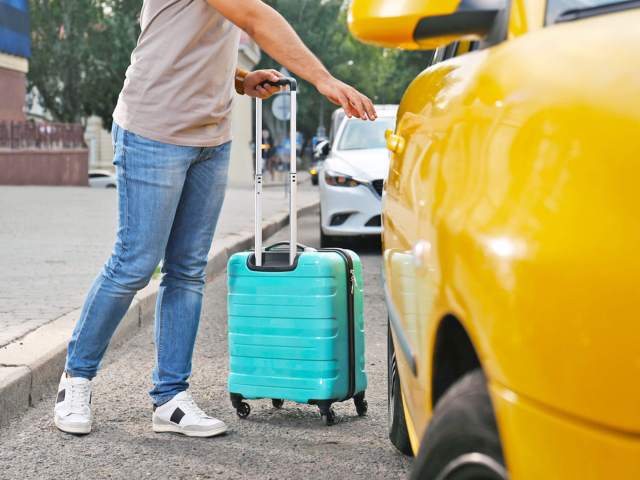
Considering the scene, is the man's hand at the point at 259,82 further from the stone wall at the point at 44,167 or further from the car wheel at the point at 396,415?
the stone wall at the point at 44,167

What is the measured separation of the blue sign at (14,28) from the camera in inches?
1176

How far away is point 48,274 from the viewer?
8016 mm

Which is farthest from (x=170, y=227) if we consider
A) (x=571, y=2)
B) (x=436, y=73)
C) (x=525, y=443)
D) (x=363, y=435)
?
(x=525, y=443)

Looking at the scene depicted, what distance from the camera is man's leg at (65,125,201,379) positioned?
12.4 ft

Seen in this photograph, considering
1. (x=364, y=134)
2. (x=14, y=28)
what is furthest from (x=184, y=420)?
(x=14, y=28)

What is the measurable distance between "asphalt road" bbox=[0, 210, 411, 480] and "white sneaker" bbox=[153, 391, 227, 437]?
0.11ft

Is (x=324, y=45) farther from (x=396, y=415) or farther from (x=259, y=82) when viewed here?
(x=396, y=415)

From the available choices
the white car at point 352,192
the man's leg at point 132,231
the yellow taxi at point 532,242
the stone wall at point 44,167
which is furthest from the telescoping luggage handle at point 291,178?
the stone wall at point 44,167

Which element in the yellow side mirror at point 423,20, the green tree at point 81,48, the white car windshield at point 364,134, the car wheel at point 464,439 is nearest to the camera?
the car wheel at point 464,439

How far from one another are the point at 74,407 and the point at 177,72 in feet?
4.19

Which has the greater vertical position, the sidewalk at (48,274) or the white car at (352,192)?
the white car at (352,192)

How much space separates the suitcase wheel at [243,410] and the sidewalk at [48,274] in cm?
90

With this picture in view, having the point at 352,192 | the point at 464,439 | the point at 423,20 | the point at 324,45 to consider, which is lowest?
the point at 352,192

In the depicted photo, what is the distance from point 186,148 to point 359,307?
879mm
